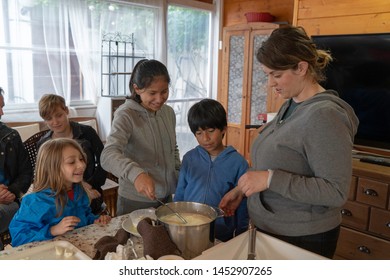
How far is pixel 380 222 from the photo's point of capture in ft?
7.25

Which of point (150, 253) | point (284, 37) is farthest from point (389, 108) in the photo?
point (150, 253)

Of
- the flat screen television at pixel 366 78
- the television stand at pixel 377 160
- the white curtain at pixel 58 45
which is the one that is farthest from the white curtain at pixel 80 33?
the television stand at pixel 377 160

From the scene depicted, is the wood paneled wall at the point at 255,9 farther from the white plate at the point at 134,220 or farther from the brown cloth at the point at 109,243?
the brown cloth at the point at 109,243

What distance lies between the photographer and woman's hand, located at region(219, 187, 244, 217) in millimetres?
1223

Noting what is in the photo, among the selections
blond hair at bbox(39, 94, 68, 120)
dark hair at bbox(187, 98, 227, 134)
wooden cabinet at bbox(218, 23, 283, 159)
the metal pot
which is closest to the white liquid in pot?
the metal pot

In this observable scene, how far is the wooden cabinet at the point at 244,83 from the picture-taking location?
4191 millimetres

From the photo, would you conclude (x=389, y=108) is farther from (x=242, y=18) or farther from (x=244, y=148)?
(x=242, y=18)

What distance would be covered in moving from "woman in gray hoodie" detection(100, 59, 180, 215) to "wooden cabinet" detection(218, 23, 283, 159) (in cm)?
272

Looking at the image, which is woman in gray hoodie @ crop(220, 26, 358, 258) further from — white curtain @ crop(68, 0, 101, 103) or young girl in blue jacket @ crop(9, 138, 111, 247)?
white curtain @ crop(68, 0, 101, 103)

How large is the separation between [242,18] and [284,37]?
4028 mm

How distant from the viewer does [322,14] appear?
9.04ft

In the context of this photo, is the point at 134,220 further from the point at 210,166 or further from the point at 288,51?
the point at 288,51

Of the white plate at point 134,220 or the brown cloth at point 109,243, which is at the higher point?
the white plate at point 134,220

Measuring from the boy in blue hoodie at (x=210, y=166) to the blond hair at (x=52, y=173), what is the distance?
0.43m
